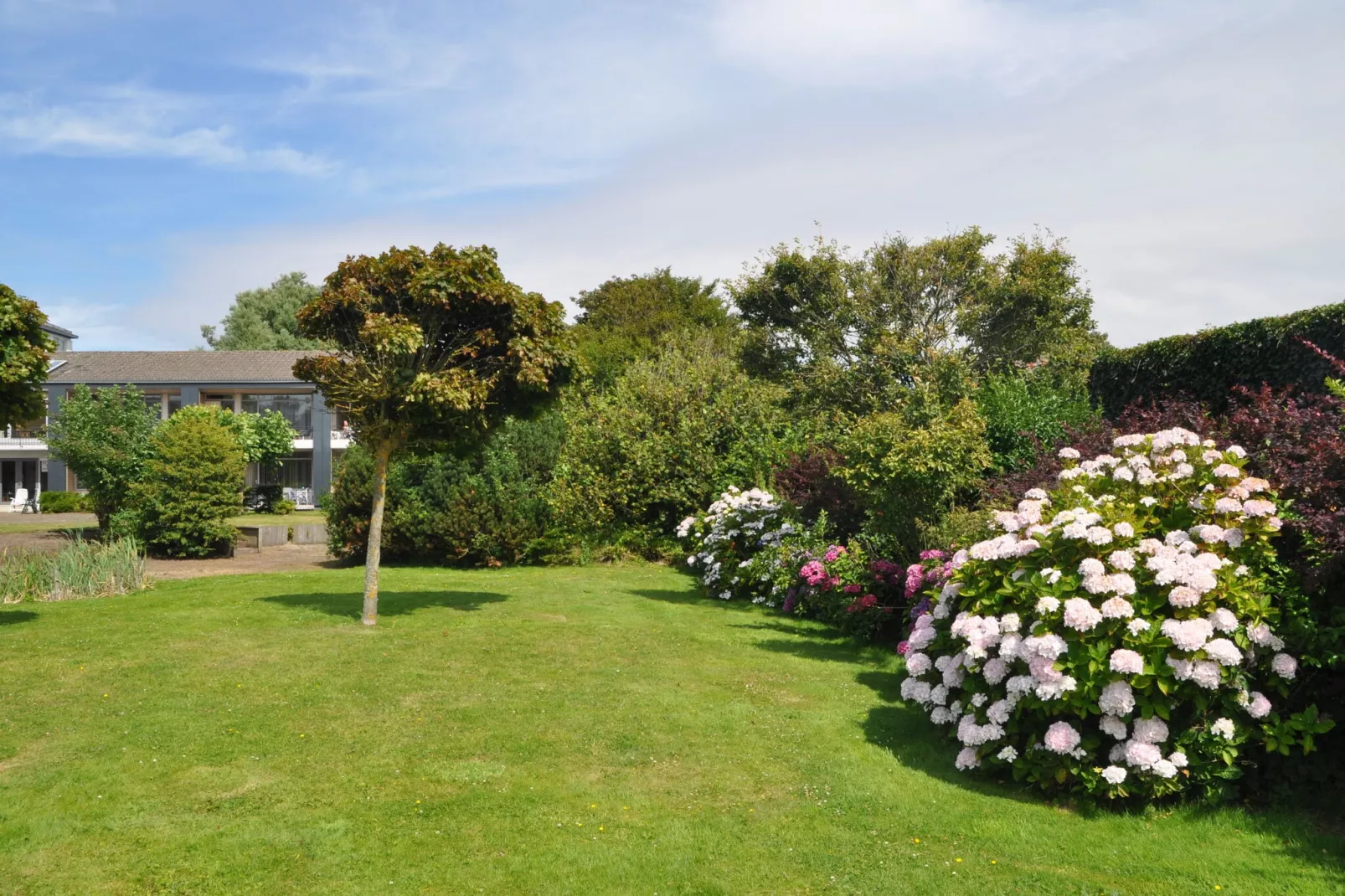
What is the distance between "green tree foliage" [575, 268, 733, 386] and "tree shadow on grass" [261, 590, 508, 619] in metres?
23.2

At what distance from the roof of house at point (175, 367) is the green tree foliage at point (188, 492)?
72.6 ft

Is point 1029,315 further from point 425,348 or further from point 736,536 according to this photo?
point 425,348

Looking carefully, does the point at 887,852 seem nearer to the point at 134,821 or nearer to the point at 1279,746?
the point at 1279,746

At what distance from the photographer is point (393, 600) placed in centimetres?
1312

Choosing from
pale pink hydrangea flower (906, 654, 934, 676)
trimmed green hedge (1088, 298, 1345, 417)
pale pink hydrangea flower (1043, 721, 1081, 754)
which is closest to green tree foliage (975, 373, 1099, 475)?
trimmed green hedge (1088, 298, 1345, 417)

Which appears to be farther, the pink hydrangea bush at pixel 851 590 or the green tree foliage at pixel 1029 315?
the green tree foliage at pixel 1029 315

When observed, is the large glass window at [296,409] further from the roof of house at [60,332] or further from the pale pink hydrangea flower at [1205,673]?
the pale pink hydrangea flower at [1205,673]

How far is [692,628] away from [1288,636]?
6752mm

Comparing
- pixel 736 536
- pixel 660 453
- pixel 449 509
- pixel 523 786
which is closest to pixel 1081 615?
pixel 523 786

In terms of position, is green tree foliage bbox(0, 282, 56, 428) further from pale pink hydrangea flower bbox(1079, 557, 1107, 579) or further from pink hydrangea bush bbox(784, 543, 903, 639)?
pale pink hydrangea flower bbox(1079, 557, 1107, 579)

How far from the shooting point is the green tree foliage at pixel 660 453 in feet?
64.1

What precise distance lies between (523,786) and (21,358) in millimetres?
7193

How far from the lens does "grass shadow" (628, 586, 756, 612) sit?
1380cm

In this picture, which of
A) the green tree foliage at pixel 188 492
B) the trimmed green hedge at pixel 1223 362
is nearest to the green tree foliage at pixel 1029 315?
the trimmed green hedge at pixel 1223 362
